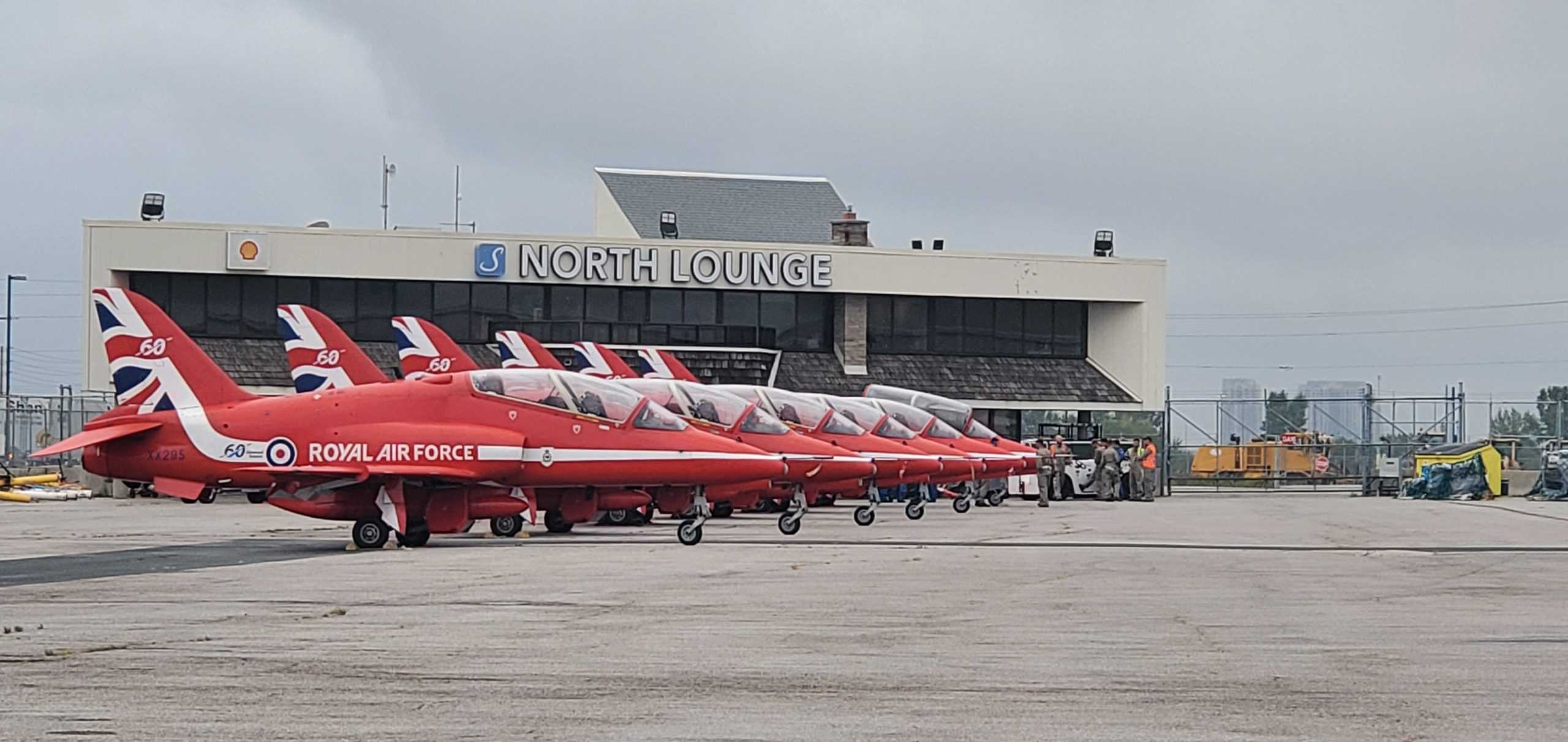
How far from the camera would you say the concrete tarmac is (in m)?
8.54

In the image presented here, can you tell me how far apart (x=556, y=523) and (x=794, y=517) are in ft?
10.2

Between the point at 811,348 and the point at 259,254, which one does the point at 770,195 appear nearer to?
the point at 811,348

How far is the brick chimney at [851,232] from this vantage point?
178ft

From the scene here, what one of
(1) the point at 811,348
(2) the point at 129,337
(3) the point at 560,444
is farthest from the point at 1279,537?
(1) the point at 811,348

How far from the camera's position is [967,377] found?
5262cm

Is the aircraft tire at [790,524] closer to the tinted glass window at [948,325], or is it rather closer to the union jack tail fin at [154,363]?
the union jack tail fin at [154,363]

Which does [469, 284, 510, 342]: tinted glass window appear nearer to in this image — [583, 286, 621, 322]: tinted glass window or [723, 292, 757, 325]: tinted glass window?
[583, 286, 621, 322]: tinted glass window

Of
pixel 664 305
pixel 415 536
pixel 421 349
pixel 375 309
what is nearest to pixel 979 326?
pixel 664 305

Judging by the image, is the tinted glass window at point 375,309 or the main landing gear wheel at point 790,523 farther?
the tinted glass window at point 375,309

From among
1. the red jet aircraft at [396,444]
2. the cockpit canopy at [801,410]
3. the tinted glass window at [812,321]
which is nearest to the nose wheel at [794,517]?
the red jet aircraft at [396,444]

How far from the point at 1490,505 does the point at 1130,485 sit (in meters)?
9.42

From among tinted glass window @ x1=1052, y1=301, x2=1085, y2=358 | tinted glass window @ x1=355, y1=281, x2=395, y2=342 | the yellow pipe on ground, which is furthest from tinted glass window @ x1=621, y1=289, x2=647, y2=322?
the yellow pipe on ground

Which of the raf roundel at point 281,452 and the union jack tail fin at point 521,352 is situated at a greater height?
the union jack tail fin at point 521,352

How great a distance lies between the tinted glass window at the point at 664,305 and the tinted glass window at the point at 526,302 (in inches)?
117
